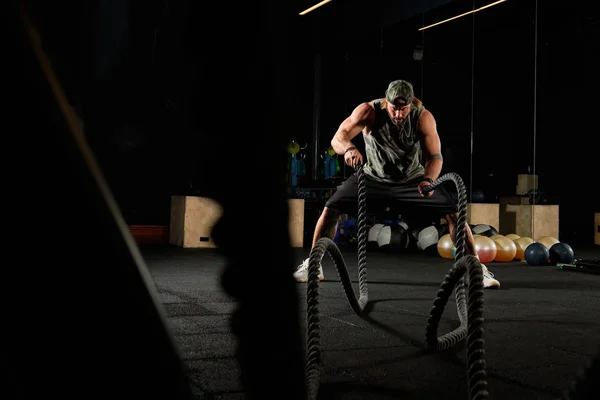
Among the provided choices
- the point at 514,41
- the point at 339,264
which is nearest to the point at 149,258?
the point at 339,264

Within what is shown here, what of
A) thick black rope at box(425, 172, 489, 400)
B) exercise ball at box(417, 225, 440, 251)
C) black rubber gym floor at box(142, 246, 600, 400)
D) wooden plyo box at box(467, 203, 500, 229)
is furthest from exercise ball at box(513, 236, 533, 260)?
thick black rope at box(425, 172, 489, 400)

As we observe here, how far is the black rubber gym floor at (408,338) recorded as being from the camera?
2.05 meters

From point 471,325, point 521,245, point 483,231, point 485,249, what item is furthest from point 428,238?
point 471,325

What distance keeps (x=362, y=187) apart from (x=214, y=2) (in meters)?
3.33

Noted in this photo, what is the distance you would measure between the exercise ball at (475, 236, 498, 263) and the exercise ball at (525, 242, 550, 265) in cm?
41

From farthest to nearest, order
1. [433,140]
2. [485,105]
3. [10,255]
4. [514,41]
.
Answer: [485,105], [514,41], [433,140], [10,255]

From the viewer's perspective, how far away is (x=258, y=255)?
36 cm

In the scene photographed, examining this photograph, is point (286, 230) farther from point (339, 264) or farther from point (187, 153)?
point (339, 264)

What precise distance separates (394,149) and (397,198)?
43 cm

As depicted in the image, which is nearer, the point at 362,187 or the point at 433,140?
the point at 362,187

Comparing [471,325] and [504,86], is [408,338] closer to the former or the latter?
[471,325]

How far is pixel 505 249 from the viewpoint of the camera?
Result: 714 cm

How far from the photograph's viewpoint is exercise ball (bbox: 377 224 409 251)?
27.8ft

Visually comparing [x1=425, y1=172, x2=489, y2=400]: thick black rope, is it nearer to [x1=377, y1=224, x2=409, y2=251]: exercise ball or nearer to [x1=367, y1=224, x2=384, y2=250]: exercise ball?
[x1=377, y1=224, x2=409, y2=251]: exercise ball
